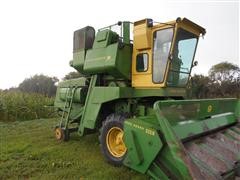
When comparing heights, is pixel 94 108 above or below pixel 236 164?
above

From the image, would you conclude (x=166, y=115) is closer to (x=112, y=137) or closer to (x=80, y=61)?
(x=112, y=137)

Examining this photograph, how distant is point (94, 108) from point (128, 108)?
2.36 ft

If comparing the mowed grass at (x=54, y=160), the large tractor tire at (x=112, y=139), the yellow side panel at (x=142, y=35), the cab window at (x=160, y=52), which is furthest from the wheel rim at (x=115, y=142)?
the yellow side panel at (x=142, y=35)

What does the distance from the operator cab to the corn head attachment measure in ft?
3.85

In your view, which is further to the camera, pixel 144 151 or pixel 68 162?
pixel 68 162

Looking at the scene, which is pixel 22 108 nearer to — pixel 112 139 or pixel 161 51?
pixel 112 139

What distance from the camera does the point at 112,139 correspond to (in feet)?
15.9

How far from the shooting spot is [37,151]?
550 centimetres

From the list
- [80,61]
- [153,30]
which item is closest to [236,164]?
[153,30]

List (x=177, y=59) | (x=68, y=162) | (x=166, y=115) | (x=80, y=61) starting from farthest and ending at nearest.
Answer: (x=80, y=61) → (x=177, y=59) → (x=68, y=162) → (x=166, y=115)

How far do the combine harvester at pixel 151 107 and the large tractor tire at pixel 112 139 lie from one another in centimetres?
2

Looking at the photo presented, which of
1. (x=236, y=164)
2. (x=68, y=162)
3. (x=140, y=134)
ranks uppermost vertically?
(x=140, y=134)

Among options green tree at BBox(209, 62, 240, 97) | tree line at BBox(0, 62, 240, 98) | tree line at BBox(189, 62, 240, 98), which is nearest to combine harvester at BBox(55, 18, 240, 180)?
tree line at BBox(0, 62, 240, 98)

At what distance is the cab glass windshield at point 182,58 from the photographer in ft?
16.3
